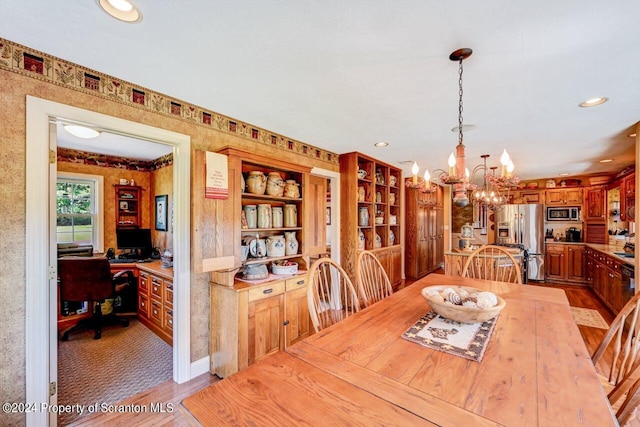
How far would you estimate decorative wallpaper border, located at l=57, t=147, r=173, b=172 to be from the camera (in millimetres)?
A: 3863

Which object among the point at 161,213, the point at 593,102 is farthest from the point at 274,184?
the point at 593,102

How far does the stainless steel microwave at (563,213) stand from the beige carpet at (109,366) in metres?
7.81

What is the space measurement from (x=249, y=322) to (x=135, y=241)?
310 cm

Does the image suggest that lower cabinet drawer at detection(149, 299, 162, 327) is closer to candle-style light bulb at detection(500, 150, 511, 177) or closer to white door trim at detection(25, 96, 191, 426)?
white door trim at detection(25, 96, 191, 426)

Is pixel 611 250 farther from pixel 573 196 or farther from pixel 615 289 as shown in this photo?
pixel 573 196

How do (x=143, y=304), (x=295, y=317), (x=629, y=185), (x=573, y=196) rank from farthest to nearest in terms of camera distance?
1. (x=573, y=196)
2. (x=629, y=185)
3. (x=143, y=304)
4. (x=295, y=317)

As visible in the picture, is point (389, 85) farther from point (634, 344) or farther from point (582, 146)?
point (582, 146)

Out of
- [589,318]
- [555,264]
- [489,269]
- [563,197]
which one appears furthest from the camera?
[563,197]

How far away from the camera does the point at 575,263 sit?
5.53 m

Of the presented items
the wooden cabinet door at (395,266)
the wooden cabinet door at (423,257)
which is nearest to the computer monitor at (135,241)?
the wooden cabinet door at (395,266)

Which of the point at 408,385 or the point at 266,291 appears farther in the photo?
the point at 266,291

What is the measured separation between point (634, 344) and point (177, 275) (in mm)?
2853

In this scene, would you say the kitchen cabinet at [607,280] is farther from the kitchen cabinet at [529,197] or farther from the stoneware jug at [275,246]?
the stoneware jug at [275,246]

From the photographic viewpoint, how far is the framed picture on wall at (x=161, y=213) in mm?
4223
